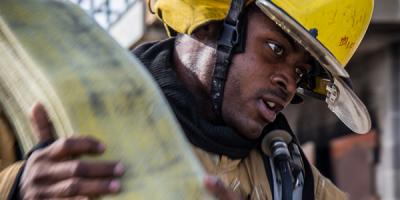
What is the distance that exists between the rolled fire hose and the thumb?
0.02 meters

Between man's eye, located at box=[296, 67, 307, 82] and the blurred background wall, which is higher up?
man's eye, located at box=[296, 67, 307, 82]

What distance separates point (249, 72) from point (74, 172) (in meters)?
1.09

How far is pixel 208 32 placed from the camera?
12.6 feet

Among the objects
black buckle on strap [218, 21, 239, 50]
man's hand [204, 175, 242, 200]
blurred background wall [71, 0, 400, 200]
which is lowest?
blurred background wall [71, 0, 400, 200]

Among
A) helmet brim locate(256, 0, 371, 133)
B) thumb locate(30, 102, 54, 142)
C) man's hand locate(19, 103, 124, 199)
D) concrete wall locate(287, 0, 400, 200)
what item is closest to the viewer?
man's hand locate(19, 103, 124, 199)

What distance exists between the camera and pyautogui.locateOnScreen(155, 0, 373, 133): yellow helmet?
145 inches

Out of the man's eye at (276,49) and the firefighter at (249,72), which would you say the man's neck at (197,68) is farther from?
the man's eye at (276,49)

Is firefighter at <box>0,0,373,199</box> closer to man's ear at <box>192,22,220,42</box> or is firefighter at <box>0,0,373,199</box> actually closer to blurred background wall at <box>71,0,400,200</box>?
man's ear at <box>192,22,220,42</box>

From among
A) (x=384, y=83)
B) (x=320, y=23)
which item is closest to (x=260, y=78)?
(x=320, y=23)

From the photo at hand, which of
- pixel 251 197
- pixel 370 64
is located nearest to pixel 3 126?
pixel 251 197

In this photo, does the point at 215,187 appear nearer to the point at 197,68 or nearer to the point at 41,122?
the point at 41,122

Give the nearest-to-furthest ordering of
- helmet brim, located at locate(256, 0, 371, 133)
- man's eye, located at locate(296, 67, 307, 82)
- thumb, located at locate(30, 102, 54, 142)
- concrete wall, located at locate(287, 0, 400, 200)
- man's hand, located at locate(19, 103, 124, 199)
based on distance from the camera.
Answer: man's hand, located at locate(19, 103, 124, 199) < thumb, located at locate(30, 102, 54, 142) < helmet brim, located at locate(256, 0, 371, 133) < man's eye, located at locate(296, 67, 307, 82) < concrete wall, located at locate(287, 0, 400, 200)

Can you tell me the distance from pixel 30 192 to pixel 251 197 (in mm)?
1038

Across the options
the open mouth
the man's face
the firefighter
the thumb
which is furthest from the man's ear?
the thumb
